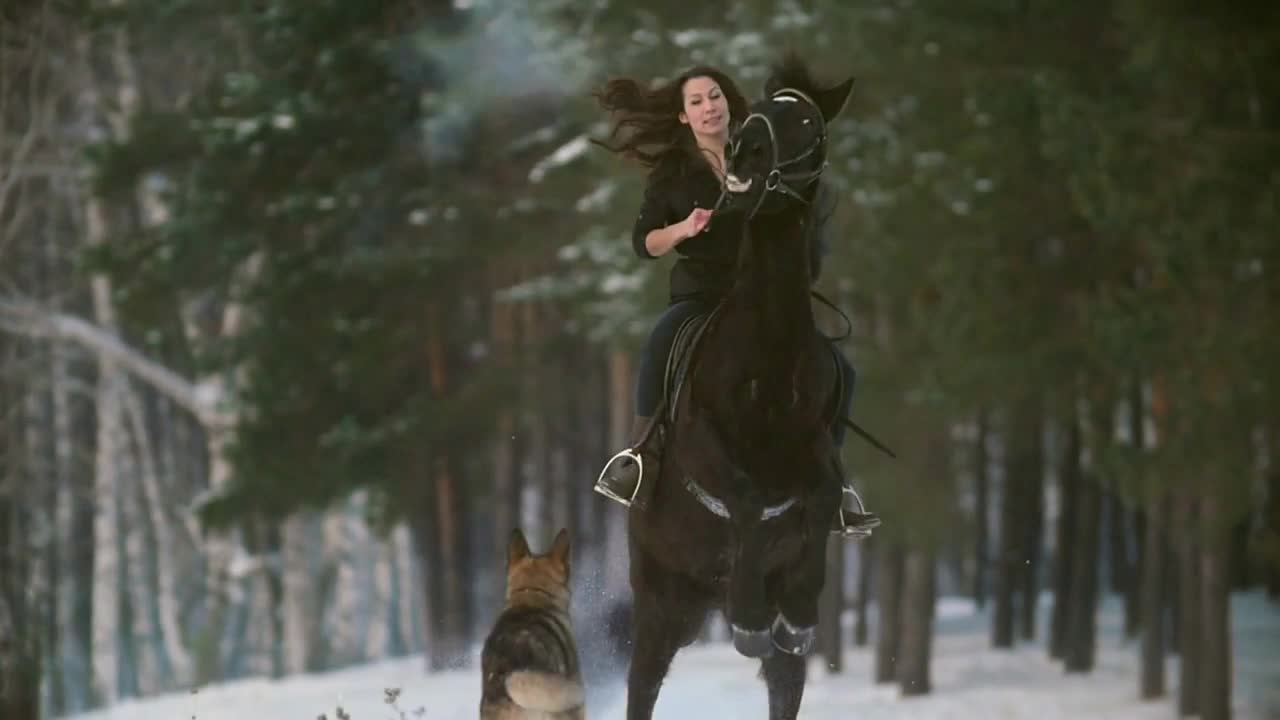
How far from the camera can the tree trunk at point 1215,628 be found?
52.5 ft

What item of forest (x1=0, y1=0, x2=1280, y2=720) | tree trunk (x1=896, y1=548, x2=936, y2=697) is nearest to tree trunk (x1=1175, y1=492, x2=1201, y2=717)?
forest (x1=0, y1=0, x2=1280, y2=720)

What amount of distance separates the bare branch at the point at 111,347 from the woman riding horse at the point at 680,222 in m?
17.5

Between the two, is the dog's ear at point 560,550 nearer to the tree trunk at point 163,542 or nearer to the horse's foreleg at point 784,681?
the horse's foreleg at point 784,681

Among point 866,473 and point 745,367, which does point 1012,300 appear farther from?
point 745,367

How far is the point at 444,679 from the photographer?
20875 mm

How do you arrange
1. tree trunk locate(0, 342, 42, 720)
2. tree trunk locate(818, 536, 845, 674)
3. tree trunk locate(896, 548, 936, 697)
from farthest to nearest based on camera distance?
tree trunk locate(0, 342, 42, 720), tree trunk locate(818, 536, 845, 674), tree trunk locate(896, 548, 936, 697)

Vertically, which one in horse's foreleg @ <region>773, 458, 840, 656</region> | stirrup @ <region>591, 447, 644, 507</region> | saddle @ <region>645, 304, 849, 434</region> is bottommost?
horse's foreleg @ <region>773, 458, 840, 656</region>

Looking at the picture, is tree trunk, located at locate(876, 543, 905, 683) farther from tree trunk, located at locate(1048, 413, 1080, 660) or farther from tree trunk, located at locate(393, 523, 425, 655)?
tree trunk, located at locate(393, 523, 425, 655)

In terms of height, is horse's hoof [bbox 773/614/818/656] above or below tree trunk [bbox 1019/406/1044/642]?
above

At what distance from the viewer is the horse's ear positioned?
635cm

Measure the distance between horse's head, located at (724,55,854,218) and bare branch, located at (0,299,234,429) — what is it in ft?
61.3

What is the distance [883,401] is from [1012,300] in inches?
72.5

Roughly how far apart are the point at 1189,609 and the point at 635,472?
11.5 metres

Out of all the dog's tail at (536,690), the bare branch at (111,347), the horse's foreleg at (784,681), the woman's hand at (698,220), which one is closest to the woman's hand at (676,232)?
the woman's hand at (698,220)
